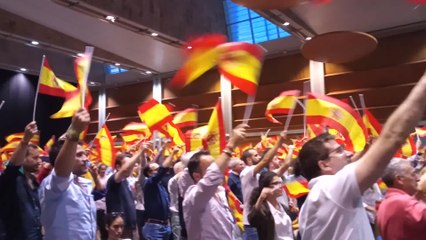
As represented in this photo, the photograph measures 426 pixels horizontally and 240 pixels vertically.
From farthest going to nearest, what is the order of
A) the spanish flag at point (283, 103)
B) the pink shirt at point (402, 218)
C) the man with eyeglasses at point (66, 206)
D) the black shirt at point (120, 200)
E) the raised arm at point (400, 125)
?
the spanish flag at point (283, 103)
the black shirt at point (120, 200)
the man with eyeglasses at point (66, 206)
the pink shirt at point (402, 218)
the raised arm at point (400, 125)

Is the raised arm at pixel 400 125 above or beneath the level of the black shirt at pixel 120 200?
above

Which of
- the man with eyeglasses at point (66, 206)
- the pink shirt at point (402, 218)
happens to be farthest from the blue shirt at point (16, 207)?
the pink shirt at point (402, 218)

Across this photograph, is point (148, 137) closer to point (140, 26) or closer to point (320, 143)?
point (140, 26)

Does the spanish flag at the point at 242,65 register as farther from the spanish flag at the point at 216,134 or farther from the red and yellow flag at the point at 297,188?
the red and yellow flag at the point at 297,188

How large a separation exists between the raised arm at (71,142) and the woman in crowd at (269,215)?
1.47 meters

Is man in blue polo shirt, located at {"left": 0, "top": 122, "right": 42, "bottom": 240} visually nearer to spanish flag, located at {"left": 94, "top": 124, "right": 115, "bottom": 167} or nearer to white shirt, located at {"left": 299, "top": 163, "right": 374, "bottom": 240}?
white shirt, located at {"left": 299, "top": 163, "right": 374, "bottom": 240}

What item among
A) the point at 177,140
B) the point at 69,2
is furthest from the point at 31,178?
the point at 69,2

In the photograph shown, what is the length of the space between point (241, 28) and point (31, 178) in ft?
30.8

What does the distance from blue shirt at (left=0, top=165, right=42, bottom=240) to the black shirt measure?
117cm

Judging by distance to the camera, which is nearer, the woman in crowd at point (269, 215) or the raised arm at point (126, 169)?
the woman in crowd at point (269, 215)

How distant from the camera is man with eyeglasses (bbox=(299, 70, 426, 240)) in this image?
134 centimetres

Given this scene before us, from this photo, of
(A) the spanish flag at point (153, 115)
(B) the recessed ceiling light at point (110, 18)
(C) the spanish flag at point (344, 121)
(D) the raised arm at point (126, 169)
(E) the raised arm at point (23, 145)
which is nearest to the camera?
(E) the raised arm at point (23, 145)

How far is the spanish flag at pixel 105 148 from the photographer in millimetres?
6268

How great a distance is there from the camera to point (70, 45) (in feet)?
35.5
